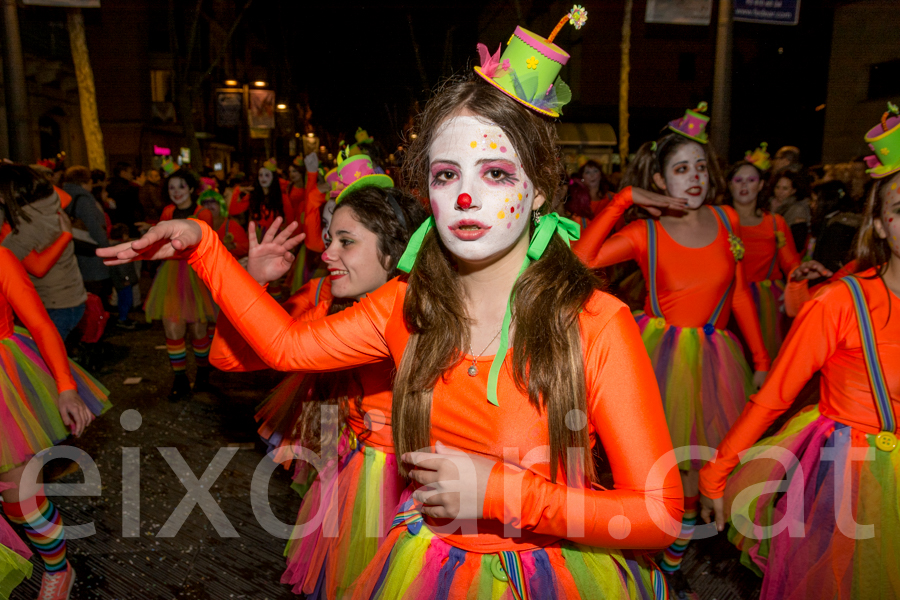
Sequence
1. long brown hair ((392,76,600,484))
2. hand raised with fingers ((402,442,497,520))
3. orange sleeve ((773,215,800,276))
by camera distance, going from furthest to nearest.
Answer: orange sleeve ((773,215,800,276))
long brown hair ((392,76,600,484))
hand raised with fingers ((402,442,497,520))

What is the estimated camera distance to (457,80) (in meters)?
1.82

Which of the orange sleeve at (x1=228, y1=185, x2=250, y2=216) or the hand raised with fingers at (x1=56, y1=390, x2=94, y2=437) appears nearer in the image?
the hand raised with fingers at (x1=56, y1=390, x2=94, y2=437)

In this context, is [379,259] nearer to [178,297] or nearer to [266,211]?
[178,297]

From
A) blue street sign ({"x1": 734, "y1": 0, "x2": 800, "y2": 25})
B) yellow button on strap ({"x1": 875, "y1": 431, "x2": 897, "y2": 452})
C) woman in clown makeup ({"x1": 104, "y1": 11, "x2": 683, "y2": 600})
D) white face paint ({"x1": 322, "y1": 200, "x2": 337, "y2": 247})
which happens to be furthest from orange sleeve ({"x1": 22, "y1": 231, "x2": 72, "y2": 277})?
blue street sign ({"x1": 734, "y1": 0, "x2": 800, "y2": 25})

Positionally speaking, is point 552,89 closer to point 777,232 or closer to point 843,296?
point 843,296

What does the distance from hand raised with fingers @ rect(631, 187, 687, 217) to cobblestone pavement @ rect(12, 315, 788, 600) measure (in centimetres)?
198

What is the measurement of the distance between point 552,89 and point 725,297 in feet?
7.74

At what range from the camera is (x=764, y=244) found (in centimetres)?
546

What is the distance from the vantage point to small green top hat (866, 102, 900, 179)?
2234 millimetres

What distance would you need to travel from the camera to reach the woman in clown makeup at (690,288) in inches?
135

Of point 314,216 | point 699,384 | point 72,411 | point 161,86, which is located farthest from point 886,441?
point 161,86

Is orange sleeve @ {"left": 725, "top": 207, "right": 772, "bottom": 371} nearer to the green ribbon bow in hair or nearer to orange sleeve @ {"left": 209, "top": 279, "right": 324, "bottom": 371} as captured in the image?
the green ribbon bow in hair

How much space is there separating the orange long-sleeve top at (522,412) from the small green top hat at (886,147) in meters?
1.44

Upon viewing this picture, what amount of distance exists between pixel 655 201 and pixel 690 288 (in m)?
0.53
